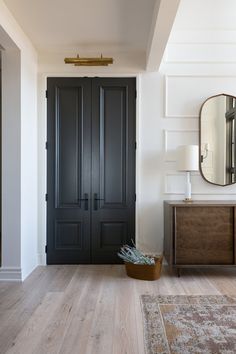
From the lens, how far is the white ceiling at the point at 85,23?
10.4 ft

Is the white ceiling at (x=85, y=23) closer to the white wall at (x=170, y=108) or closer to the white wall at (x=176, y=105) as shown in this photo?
the white wall at (x=170, y=108)

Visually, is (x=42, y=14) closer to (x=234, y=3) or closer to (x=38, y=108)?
(x=38, y=108)

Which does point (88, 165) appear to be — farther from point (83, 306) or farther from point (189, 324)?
point (189, 324)

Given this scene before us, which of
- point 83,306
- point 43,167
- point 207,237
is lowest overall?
point 83,306

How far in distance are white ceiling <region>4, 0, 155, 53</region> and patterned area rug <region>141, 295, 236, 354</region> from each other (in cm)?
296

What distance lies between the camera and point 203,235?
12.3ft

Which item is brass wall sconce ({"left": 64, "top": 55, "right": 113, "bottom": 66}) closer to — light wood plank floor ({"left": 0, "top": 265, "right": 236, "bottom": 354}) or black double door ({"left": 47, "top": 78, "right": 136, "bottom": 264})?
black double door ({"left": 47, "top": 78, "right": 136, "bottom": 264})

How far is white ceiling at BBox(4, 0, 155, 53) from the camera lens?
125 inches

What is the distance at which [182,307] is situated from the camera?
2871mm

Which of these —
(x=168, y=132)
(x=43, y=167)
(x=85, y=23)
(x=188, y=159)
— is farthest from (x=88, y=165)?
(x=85, y=23)

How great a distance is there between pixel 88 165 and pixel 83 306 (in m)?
1.95

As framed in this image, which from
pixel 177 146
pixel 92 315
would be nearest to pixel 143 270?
pixel 92 315

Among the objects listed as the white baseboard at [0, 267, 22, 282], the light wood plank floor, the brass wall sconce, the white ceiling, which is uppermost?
the white ceiling

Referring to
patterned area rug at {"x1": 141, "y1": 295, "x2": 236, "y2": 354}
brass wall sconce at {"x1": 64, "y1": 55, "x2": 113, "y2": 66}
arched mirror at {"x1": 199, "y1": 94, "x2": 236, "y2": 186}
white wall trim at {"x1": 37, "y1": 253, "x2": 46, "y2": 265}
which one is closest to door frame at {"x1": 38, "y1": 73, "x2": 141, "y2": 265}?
white wall trim at {"x1": 37, "y1": 253, "x2": 46, "y2": 265}
